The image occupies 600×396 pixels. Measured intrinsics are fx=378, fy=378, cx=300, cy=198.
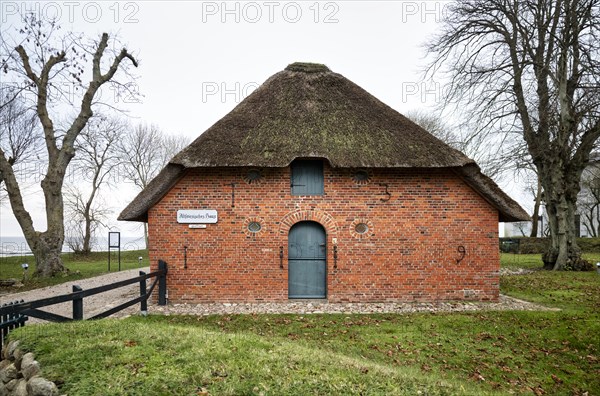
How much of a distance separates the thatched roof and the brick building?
0.04m

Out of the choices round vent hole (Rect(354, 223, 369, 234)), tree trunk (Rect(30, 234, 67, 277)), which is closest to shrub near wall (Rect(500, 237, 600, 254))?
round vent hole (Rect(354, 223, 369, 234))

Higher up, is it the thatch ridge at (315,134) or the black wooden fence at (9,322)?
the thatch ridge at (315,134)

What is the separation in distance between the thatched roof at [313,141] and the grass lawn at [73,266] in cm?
755

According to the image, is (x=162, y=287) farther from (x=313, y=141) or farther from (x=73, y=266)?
(x=73, y=266)

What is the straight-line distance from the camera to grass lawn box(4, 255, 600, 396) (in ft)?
13.4

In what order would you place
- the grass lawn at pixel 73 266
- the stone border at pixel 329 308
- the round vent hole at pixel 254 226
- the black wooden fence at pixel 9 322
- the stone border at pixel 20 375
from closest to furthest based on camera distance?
the stone border at pixel 20 375 → the black wooden fence at pixel 9 322 → the stone border at pixel 329 308 → the round vent hole at pixel 254 226 → the grass lawn at pixel 73 266

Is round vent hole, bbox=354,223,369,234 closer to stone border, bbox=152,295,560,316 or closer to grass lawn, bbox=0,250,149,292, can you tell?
stone border, bbox=152,295,560,316

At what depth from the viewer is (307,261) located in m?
10.0

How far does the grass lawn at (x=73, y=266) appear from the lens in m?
14.7

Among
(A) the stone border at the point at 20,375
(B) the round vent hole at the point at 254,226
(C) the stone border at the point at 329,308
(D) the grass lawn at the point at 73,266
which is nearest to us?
(A) the stone border at the point at 20,375

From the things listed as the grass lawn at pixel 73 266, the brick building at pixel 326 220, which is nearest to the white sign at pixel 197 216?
the brick building at pixel 326 220

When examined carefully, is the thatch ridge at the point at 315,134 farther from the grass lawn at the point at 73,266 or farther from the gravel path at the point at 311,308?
the grass lawn at the point at 73,266

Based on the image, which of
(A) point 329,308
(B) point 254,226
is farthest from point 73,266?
(A) point 329,308

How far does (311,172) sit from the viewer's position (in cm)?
991
